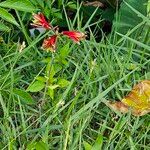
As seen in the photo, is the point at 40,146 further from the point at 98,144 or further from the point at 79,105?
the point at 79,105

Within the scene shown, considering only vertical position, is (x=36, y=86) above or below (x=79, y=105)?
above

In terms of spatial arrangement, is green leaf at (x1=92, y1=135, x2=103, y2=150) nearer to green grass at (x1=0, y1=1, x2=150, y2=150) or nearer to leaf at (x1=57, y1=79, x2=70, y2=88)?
green grass at (x1=0, y1=1, x2=150, y2=150)

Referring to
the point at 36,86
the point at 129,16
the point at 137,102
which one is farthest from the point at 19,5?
the point at 129,16

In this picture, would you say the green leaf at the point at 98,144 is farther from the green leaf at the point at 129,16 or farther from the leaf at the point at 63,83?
the green leaf at the point at 129,16

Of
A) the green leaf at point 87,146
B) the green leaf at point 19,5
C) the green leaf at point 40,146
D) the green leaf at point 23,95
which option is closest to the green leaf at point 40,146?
the green leaf at point 40,146

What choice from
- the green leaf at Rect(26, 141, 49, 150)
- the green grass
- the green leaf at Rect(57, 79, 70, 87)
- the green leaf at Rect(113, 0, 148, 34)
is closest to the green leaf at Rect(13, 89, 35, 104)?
the green grass

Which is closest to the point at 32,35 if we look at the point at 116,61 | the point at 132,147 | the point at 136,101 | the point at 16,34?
the point at 16,34
